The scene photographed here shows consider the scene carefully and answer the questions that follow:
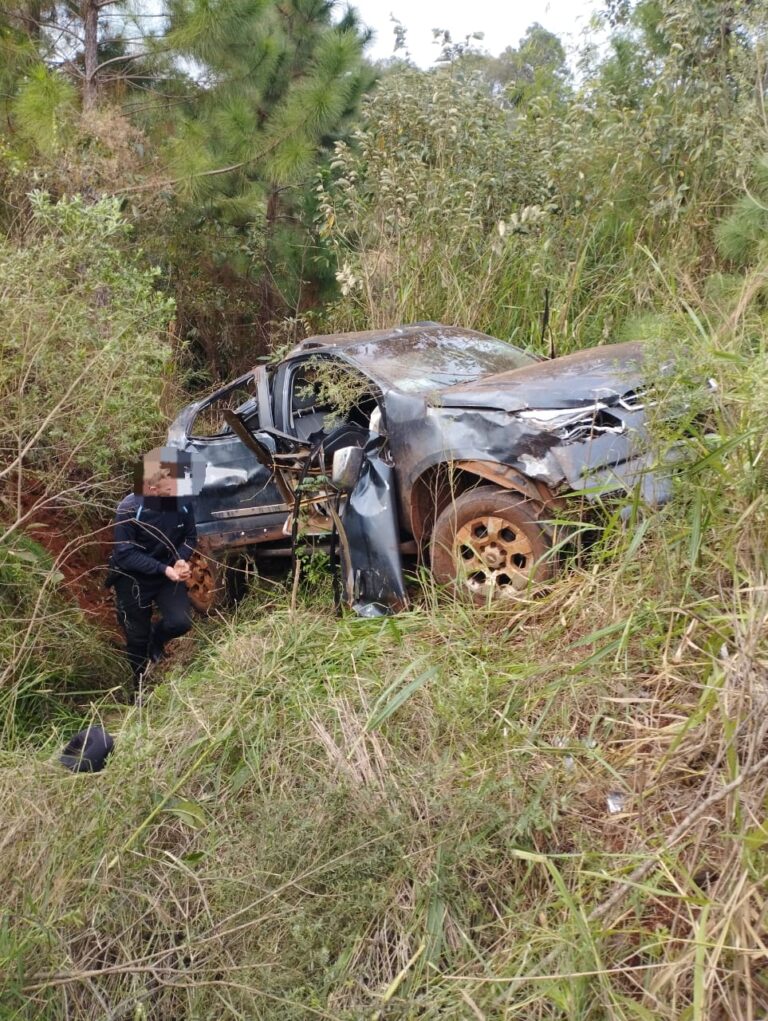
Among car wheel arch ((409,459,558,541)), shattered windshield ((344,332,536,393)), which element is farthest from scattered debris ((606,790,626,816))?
shattered windshield ((344,332,536,393))

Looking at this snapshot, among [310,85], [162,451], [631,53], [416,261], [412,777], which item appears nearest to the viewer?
[412,777]

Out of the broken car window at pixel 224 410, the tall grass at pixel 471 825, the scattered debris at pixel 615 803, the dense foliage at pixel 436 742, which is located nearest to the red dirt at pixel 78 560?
the dense foliage at pixel 436 742

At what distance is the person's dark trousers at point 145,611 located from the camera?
233 inches

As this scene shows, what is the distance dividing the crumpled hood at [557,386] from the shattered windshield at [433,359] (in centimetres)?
29

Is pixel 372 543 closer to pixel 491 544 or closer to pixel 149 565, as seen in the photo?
pixel 491 544

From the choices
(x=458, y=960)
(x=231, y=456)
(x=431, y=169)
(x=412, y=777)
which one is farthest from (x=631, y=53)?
(x=458, y=960)

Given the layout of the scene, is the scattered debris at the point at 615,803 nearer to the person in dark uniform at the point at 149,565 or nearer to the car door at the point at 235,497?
the person in dark uniform at the point at 149,565

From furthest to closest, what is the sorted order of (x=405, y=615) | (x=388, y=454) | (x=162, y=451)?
(x=162, y=451) → (x=388, y=454) → (x=405, y=615)

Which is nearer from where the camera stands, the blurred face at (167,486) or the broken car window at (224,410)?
the blurred face at (167,486)

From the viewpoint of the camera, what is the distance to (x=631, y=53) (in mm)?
9273

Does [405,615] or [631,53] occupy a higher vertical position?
[631,53]

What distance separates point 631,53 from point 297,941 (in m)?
8.77

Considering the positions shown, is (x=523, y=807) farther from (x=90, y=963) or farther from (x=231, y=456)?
(x=231, y=456)

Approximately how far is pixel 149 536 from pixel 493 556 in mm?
2256
